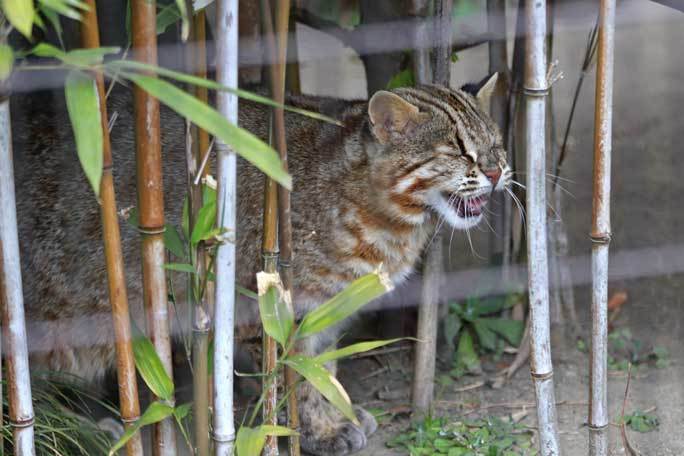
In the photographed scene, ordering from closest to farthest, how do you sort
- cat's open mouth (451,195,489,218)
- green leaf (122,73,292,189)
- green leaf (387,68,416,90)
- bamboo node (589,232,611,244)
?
1. green leaf (122,73,292,189)
2. bamboo node (589,232,611,244)
3. cat's open mouth (451,195,489,218)
4. green leaf (387,68,416,90)

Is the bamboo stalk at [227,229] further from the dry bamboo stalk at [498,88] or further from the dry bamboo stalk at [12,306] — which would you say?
the dry bamboo stalk at [498,88]

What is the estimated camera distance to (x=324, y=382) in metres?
1.93

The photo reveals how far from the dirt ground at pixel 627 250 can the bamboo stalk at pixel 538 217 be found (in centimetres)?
50

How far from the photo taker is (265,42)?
2006 mm

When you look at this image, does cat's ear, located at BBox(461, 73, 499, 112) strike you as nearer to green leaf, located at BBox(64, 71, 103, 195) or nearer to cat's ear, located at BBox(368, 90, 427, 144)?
cat's ear, located at BBox(368, 90, 427, 144)

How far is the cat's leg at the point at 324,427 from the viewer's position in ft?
9.57

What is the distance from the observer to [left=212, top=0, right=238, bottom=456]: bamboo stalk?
185 centimetres

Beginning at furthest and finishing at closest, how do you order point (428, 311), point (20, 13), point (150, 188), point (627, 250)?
point (627, 250)
point (428, 311)
point (150, 188)
point (20, 13)

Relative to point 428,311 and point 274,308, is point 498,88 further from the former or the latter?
point 274,308

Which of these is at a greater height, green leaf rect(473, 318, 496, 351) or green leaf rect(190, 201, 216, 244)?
green leaf rect(190, 201, 216, 244)

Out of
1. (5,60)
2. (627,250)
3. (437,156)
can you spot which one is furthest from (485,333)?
(5,60)

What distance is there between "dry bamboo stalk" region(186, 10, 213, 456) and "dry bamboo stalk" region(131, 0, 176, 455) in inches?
2.6

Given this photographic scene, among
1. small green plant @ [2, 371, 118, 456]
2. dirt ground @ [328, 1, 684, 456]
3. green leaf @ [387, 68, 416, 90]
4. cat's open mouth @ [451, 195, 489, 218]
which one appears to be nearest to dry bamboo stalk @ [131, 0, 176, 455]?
small green plant @ [2, 371, 118, 456]

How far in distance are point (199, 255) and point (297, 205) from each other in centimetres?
83
